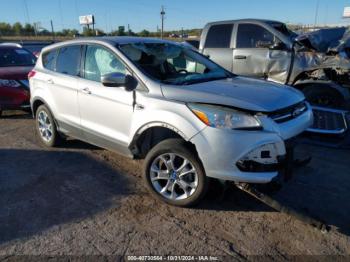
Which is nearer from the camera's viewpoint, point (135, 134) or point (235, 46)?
point (135, 134)

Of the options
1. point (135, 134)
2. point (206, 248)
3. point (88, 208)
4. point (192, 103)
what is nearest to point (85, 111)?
point (135, 134)

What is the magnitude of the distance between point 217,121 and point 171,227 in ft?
3.63

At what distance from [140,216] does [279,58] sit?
4.70 meters

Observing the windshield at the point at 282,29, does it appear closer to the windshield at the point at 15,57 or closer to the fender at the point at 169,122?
the fender at the point at 169,122

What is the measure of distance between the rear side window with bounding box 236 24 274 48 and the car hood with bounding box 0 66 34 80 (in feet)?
15.8

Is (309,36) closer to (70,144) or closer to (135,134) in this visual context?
(135,134)

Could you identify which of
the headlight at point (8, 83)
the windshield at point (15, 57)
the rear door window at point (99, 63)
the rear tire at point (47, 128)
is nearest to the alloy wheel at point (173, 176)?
the rear door window at point (99, 63)

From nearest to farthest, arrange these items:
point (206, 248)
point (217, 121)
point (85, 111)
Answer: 1. point (206, 248)
2. point (217, 121)
3. point (85, 111)

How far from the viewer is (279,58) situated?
21.8 ft

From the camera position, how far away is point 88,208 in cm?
354

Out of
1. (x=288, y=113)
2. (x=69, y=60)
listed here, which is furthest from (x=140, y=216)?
(x=69, y=60)

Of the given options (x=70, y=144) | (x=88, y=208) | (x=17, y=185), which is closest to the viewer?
(x=88, y=208)

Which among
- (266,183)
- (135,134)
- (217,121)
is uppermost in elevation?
(217,121)

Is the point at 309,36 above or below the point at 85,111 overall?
above
